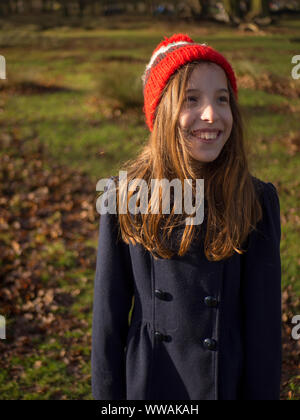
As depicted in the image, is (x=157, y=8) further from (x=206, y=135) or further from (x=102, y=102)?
(x=206, y=135)

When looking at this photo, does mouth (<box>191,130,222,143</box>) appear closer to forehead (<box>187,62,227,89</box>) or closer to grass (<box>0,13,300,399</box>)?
forehead (<box>187,62,227,89</box>)

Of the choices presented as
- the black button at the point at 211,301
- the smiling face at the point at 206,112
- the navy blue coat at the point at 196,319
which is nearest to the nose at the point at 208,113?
the smiling face at the point at 206,112

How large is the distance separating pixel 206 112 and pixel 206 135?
99 millimetres

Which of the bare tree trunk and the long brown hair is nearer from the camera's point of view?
the long brown hair

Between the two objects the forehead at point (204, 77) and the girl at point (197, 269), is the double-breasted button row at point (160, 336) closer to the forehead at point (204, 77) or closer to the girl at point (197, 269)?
the girl at point (197, 269)

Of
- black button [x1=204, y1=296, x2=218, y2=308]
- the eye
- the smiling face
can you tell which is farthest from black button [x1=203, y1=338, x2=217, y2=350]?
the eye

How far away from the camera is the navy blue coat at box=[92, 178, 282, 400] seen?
1.76 meters

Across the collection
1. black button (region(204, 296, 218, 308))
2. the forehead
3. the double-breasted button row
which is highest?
the forehead

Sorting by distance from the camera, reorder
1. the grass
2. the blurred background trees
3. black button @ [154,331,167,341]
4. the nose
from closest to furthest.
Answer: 1. the nose
2. black button @ [154,331,167,341]
3. the grass
4. the blurred background trees

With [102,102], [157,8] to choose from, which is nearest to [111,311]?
[157,8]

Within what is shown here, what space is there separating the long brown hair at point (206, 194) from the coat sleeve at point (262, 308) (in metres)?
0.08

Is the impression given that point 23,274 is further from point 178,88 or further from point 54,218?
point 178,88
